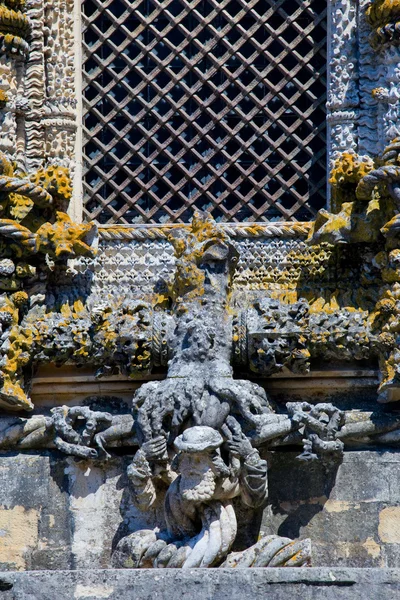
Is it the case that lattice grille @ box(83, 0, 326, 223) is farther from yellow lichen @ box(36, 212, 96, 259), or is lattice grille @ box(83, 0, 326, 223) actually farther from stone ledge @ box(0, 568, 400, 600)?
stone ledge @ box(0, 568, 400, 600)

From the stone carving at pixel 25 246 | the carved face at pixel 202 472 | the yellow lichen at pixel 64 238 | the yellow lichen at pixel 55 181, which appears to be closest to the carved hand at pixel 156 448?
the carved face at pixel 202 472

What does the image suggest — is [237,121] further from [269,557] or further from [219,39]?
[269,557]

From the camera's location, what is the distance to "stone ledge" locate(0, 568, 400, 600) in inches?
304

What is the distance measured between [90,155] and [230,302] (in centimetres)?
128

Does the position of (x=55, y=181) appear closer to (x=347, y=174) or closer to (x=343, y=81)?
(x=347, y=174)

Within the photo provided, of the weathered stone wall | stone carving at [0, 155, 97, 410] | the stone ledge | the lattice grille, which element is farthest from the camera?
the lattice grille

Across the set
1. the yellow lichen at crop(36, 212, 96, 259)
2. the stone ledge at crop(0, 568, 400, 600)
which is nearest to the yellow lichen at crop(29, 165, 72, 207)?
the yellow lichen at crop(36, 212, 96, 259)

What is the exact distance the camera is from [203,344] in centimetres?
854

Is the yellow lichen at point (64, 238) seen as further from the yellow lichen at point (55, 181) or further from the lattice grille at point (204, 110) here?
the lattice grille at point (204, 110)

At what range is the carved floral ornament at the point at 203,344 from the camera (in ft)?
→ 27.5

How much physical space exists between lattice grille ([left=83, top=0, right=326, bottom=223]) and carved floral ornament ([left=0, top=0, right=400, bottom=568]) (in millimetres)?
415

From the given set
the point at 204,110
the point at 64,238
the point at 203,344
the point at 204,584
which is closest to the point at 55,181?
the point at 64,238

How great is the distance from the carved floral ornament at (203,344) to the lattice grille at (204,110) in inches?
16.3

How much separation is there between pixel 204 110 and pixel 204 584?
9.15 feet
